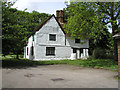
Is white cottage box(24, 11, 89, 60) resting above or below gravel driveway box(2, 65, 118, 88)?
above

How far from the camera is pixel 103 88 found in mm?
6465

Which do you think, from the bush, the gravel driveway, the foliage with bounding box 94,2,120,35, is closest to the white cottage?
the bush

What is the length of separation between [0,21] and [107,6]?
1231cm

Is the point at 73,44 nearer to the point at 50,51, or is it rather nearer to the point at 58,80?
the point at 50,51

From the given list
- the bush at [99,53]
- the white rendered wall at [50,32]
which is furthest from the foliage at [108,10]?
the bush at [99,53]

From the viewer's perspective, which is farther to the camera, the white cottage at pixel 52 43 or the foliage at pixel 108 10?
the white cottage at pixel 52 43

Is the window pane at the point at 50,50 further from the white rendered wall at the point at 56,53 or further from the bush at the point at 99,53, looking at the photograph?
the bush at the point at 99,53

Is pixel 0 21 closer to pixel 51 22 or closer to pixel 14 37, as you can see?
pixel 14 37

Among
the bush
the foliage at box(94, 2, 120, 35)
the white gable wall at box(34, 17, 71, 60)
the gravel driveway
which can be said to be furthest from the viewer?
the bush

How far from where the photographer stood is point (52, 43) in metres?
27.3

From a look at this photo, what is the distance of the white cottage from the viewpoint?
85.9ft

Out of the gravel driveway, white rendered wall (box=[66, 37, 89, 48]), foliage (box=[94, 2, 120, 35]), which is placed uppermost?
foliage (box=[94, 2, 120, 35])

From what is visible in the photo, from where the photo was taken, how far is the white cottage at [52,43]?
85.9 ft

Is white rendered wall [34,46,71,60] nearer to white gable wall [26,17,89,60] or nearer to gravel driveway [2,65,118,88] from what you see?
white gable wall [26,17,89,60]
